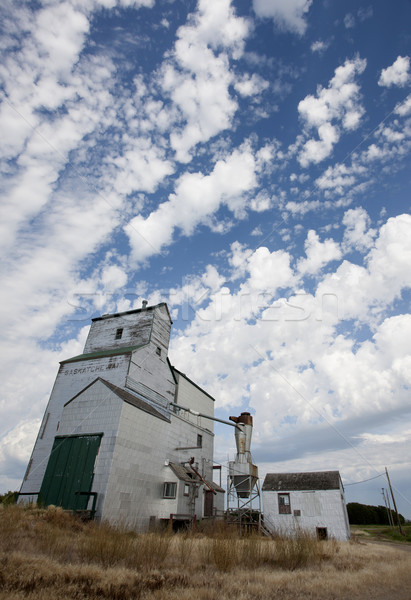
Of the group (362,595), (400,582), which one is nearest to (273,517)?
(400,582)

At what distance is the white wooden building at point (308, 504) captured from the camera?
86.4 ft

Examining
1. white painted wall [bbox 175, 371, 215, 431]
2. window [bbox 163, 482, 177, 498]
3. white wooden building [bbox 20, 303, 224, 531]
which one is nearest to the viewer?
white wooden building [bbox 20, 303, 224, 531]

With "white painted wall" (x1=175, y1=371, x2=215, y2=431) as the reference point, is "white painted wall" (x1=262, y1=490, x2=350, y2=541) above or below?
below

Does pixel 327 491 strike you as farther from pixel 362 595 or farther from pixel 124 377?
pixel 362 595

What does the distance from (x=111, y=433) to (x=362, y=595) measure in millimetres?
13446

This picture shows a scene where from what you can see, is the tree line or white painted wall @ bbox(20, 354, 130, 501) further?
the tree line

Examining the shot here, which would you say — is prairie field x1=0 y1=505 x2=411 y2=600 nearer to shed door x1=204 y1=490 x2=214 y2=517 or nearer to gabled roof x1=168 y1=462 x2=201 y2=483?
gabled roof x1=168 y1=462 x2=201 y2=483

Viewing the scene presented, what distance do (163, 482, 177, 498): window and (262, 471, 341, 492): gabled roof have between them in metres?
11.8

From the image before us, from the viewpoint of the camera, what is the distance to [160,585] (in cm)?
636

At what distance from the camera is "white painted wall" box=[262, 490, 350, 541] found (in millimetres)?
26156

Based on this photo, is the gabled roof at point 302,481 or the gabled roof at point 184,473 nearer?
the gabled roof at point 184,473

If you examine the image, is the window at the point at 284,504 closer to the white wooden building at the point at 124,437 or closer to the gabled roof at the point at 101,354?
the white wooden building at the point at 124,437

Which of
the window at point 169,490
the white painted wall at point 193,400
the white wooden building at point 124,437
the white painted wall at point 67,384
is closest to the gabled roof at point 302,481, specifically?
the white wooden building at point 124,437

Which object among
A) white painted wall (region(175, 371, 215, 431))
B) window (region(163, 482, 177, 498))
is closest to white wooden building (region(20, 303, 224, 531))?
window (region(163, 482, 177, 498))
